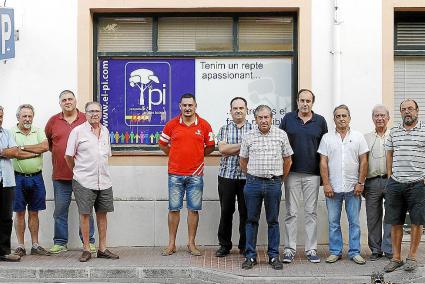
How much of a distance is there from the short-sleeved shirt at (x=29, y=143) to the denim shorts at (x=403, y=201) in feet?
14.9

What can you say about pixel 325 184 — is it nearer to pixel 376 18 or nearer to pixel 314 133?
pixel 314 133

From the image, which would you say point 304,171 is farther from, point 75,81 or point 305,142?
point 75,81

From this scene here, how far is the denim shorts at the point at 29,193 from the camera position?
953 cm

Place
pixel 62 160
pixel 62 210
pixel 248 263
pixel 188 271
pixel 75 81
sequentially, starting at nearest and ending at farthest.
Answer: pixel 188 271, pixel 248 263, pixel 62 160, pixel 62 210, pixel 75 81

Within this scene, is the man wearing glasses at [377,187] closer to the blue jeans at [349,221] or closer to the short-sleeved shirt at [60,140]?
the blue jeans at [349,221]

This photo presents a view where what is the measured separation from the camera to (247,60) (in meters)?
10.6

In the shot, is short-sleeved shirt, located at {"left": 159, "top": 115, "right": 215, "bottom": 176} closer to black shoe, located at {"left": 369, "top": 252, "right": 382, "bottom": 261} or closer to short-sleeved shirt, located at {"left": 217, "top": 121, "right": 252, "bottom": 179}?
short-sleeved shirt, located at {"left": 217, "top": 121, "right": 252, "bottom": 179}

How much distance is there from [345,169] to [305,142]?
24.0 inches

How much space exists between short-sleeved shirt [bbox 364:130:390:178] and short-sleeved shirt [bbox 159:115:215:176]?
6.98 feet

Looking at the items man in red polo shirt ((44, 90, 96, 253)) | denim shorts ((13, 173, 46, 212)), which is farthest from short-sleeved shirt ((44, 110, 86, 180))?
denim shorts ((13, 173, 46, 212))

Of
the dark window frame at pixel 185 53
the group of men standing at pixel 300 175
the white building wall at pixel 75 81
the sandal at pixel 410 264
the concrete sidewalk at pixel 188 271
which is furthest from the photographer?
the dark window frame at pixel 185 53

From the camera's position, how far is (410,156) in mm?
8477

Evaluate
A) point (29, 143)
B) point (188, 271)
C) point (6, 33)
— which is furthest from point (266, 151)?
point (6, 33)

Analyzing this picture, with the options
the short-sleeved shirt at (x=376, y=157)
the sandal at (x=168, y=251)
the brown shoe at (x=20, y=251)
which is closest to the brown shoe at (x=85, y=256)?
the brown shoe at (x=20, y=251)
